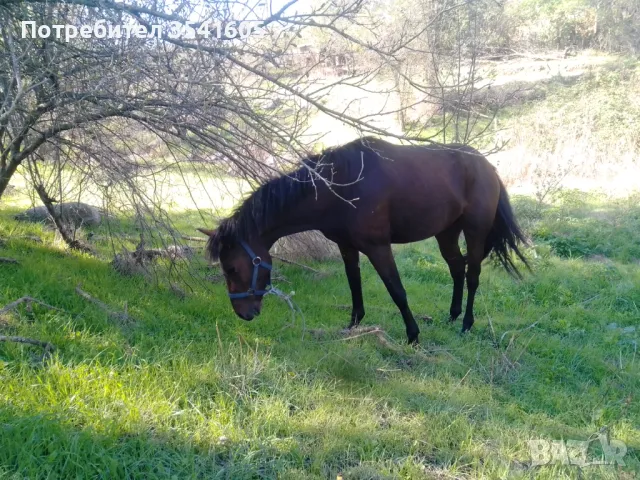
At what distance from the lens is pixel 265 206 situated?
13.5 ft

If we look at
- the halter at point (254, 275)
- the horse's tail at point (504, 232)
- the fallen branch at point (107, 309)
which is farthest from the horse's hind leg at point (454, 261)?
the fallen branch at point (107, 309)

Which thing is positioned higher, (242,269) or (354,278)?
(242,269)

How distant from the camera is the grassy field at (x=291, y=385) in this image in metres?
2.47

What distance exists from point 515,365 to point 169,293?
336cm

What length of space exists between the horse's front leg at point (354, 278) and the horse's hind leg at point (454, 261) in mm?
1219

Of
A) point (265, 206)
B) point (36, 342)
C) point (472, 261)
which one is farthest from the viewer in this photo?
point (472, 261)

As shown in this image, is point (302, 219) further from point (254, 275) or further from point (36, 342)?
point (36, 342)

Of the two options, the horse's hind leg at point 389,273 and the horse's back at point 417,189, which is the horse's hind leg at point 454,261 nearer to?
the horse's back at point 417,189

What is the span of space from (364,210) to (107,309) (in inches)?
93.5

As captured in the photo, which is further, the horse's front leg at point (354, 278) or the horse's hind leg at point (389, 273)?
the horse's front leg at point (354, 278)
